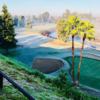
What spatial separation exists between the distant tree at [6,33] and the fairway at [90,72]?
11787mm

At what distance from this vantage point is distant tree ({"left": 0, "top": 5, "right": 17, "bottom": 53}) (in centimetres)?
4909

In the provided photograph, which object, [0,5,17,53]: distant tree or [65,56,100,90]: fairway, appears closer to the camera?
[65,56,100,90]: fairway

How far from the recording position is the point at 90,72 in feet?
142

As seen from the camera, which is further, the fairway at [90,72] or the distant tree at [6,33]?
the distant tree at [6,33]

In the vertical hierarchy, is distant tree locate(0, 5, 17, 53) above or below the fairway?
above

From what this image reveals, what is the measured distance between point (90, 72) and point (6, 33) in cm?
1676

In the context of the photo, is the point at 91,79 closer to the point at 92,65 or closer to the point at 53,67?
the point at 53,67

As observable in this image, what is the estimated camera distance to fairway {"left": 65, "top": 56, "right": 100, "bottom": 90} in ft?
122

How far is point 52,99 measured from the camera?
31.8 ft

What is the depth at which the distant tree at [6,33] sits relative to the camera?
49.1 meters

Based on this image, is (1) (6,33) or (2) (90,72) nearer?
(2) (90,72)

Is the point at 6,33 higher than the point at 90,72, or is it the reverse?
the point at 6,33

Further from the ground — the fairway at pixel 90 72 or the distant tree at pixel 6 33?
the distant tree at pixel 6 33

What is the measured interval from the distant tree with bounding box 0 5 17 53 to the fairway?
11.8 meters
